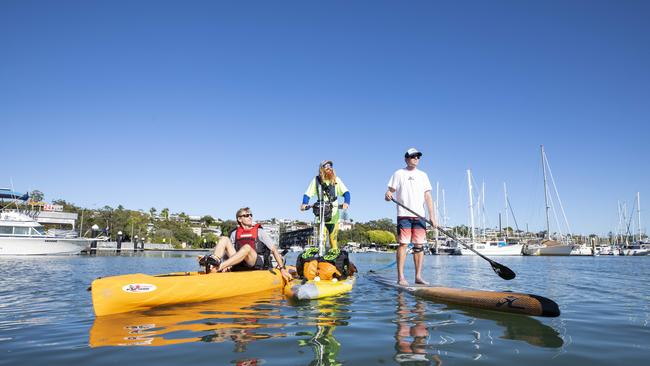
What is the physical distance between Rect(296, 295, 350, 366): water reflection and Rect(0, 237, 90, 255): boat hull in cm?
3815

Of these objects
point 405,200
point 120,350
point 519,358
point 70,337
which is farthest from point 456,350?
point 405,200

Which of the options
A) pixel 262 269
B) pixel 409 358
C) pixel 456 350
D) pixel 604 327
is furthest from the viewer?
pixel 262 269

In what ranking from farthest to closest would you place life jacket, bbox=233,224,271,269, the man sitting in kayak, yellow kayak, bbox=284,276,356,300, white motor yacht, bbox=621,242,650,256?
white motor yacht, bbox=621,242,650,256
life jacket, bbox=233,224,271,269
the man sitting in kayak
yellow kayak, bbox=284,276,356,300

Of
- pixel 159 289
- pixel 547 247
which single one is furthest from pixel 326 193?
pixel 547 247

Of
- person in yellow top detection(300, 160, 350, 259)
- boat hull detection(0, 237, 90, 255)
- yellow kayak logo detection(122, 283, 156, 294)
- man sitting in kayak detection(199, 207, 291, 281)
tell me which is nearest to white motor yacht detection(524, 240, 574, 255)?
person in yellow top detection(300, 160, 350, 259)

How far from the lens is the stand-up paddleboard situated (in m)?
4.37

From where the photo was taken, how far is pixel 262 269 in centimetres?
773

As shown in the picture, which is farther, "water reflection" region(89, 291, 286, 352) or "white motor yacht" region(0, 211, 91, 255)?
"white motor yacht" region(0, 211, 91, 255)

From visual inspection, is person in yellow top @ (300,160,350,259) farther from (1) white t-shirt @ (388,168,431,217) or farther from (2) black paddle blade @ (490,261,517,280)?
(2) black paddle blade @ (490,261,517,280)

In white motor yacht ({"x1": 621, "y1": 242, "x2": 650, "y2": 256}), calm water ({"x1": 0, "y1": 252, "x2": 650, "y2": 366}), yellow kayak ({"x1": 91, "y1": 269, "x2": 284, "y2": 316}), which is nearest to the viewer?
calm water ({"x1": 0, "y1": 252, "x2": 650, "y2": 366})

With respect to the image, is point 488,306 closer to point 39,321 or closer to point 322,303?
point 322,303

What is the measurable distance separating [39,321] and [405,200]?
6.00 m

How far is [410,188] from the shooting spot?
7805mm

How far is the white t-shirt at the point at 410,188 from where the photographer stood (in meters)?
7.76
